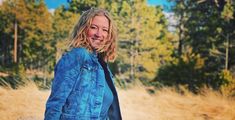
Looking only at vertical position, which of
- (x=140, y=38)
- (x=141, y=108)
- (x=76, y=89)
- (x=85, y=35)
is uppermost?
(x=85, y=35)

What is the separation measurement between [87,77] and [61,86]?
142 millimetres

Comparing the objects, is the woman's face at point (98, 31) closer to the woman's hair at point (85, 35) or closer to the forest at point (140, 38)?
the woman's hair at point (85, 35)

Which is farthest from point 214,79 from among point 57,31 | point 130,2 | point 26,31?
point 26,31

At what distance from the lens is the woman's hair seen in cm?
229

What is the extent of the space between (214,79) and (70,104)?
17249 mm

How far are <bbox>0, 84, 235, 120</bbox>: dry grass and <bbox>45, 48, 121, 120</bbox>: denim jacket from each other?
4.84m

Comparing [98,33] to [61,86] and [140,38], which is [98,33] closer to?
[61,86]

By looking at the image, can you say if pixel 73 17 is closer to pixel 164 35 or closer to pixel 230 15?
pixel 164 35

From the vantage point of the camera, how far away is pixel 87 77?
2172 millimetres

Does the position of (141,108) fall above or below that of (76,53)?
below

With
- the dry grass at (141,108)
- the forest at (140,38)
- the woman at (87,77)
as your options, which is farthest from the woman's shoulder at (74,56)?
the forest at (140,38)

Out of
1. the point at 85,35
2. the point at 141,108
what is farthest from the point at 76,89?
the point at 141,108

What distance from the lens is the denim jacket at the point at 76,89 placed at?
2100mm

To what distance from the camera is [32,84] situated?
28.7ft
